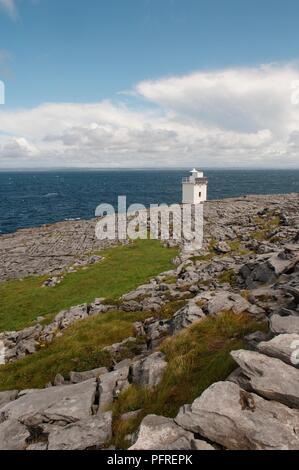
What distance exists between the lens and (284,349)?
423 inches

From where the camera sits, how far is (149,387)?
1259cm

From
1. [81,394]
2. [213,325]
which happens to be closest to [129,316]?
[213,325]

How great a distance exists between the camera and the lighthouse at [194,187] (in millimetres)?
81188

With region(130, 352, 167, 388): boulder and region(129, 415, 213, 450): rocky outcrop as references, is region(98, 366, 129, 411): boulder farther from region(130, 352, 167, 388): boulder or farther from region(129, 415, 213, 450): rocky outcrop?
region(129, 415, 213, 450): rocky outcrop

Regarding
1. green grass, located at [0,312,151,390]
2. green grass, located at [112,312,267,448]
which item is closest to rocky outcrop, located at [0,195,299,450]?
green grass, located at [112,312,267,448]

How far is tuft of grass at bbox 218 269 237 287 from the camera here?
2802 centimetres

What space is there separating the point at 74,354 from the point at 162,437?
1169 cm

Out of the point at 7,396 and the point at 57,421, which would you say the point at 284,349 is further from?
the point at 7,396

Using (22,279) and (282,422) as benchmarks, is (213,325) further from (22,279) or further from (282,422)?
(22,279)

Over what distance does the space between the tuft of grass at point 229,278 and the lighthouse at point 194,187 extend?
52.4m

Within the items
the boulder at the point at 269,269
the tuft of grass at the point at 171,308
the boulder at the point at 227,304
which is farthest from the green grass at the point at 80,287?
the boulder at the point at 227,304

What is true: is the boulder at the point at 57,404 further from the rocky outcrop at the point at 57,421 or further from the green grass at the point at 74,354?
the green grass at the point at 74,354

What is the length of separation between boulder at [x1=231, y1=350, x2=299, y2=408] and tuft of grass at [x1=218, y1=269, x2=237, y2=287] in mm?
16857

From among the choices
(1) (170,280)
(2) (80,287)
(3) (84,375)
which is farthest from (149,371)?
(2) (80,287)
